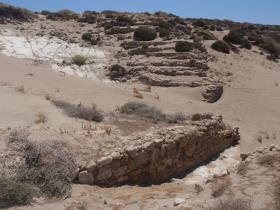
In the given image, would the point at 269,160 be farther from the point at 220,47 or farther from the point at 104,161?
the point at 220,47

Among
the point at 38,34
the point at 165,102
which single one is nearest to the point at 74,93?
the point at 165,102

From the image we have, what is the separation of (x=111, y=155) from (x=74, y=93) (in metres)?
9.31

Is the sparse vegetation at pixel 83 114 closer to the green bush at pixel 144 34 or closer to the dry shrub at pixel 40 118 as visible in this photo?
the dry shrub at pixel 40 118

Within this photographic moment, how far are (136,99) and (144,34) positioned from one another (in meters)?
13.6

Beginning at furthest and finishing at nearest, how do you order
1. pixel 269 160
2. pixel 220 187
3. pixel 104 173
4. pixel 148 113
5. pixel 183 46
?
pixel 183 46
pixel 148 113
pixel 269 160
pixel 104 173
pixel 220 187

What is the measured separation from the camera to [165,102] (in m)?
22.2

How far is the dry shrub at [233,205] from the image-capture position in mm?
7734

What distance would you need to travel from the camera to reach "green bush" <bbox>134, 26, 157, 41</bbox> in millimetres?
33500

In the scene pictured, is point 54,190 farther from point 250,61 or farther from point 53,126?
point 250,61

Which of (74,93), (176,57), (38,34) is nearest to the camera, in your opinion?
(74,93)

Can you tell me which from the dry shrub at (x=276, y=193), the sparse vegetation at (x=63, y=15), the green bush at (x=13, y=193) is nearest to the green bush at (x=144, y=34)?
the sparse vegetation at (x=63, y=15)

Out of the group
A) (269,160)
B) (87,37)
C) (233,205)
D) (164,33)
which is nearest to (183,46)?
(164,33)

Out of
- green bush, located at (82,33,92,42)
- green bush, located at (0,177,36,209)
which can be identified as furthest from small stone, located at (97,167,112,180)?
green bush, located at (82,33,92,42)

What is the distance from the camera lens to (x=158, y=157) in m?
12.3
